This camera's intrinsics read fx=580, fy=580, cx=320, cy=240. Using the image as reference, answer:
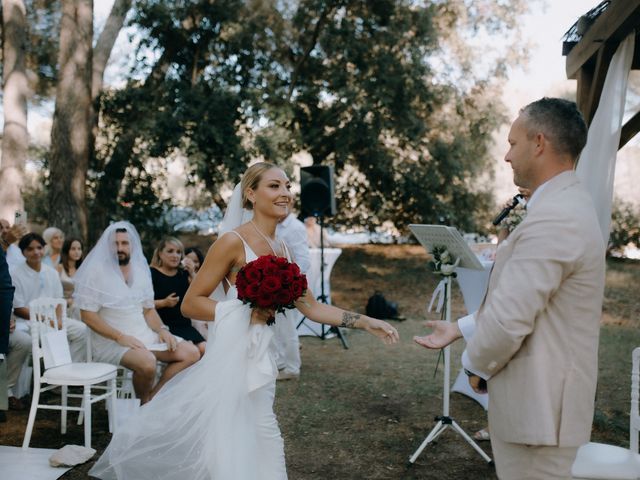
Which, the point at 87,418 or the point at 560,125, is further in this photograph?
the point at 87,418

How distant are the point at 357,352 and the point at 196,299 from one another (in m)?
5.32

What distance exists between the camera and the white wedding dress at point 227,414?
9.46 ft

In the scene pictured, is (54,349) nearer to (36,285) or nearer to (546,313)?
Answer: (36,285)

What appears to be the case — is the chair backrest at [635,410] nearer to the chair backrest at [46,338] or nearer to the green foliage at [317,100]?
the chair backrest at [46,338]

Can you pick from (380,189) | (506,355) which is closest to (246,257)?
(506,355)

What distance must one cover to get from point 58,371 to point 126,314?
2.36 ft

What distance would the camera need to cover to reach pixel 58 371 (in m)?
4.35

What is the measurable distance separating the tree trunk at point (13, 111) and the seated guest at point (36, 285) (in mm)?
4509

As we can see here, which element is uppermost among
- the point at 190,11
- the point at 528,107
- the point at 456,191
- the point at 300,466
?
the point at 190,11

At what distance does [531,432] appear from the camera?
1837 millimetres

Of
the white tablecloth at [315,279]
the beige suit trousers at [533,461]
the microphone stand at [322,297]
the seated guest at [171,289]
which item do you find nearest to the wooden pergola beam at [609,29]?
the beige suit trousers at [533,461]

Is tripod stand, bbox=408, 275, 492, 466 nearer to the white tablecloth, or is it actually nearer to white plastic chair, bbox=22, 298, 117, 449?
white plastic chair, bbox=22, 298, 117, 449

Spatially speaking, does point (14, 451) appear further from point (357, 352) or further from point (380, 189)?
point (380, 189)

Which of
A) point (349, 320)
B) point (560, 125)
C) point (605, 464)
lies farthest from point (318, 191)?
point (560, 125)
